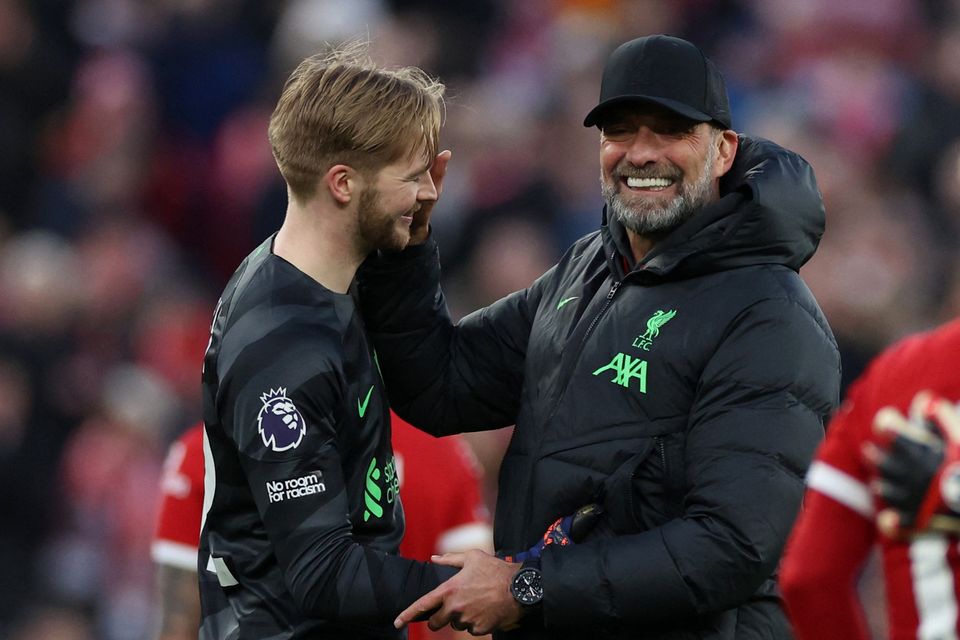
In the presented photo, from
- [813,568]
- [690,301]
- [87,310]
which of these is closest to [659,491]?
[690,301]

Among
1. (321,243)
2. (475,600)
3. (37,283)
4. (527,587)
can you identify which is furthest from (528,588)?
(37,283)

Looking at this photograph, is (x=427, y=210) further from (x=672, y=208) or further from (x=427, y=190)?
(x=672, y=208)

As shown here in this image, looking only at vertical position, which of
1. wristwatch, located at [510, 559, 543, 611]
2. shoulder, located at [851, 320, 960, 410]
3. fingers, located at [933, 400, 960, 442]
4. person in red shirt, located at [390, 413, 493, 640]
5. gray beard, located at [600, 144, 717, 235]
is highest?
gray beard, located at [600, 144, 717, 235]

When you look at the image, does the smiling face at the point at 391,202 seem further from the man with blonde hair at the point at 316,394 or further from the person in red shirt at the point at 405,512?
the person in red shirt at the point at 405,512

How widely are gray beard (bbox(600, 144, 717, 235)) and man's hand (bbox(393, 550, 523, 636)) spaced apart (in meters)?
0.89

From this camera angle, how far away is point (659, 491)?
12.4 ft

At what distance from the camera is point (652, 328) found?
3.90m

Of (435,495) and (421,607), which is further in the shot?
(435,495)

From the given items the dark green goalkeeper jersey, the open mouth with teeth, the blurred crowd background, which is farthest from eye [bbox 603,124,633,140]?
the blurred crowd background

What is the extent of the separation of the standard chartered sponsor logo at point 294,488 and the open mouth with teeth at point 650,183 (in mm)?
1071

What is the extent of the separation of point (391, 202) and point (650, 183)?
24.8 inches

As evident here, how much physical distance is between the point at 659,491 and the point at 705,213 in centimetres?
67

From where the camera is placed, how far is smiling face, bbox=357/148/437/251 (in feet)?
12.7

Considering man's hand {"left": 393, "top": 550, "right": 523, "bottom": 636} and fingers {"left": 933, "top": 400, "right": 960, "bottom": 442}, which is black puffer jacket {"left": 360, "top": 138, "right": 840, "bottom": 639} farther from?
fingers {"left": 933, "top": 400, "right": 960, "bottom": 442}
